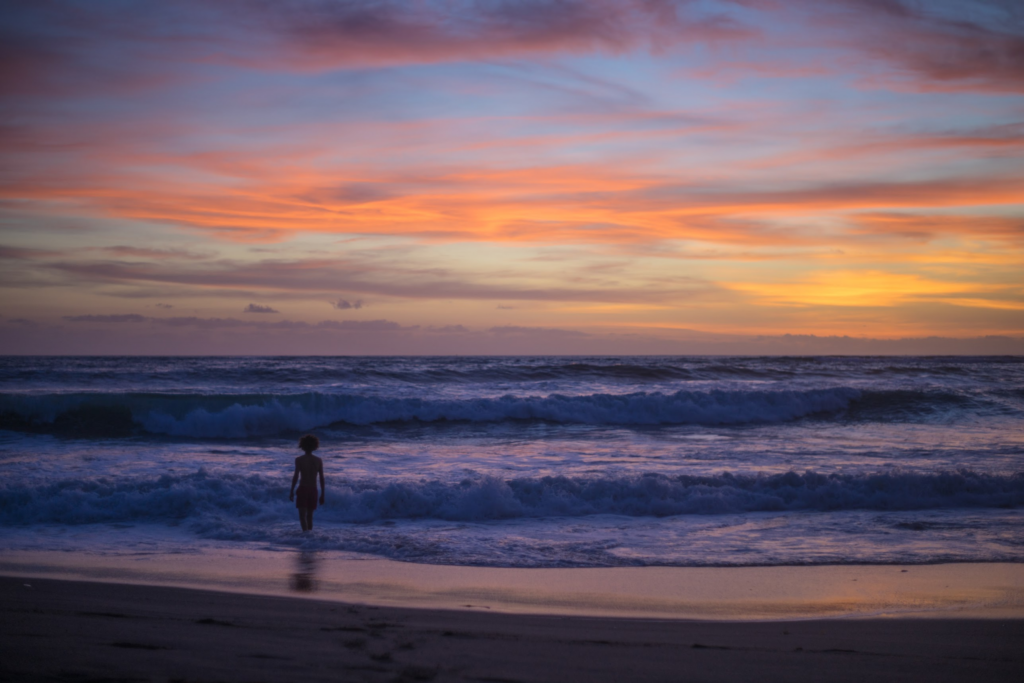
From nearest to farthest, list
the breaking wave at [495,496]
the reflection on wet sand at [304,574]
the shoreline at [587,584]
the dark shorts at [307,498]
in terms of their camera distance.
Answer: the shoreline at [587,584] < the reflection on wet sand at [304,574] < the dark shorts at [307,498] < the breaking wave at [495,496]

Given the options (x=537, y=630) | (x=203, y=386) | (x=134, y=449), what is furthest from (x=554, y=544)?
(x=203, y=386)

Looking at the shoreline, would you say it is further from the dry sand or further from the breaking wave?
the breaking wave

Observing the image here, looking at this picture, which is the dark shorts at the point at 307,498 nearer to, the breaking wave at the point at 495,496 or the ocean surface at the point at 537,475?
the ocean surface at the point at 537,475

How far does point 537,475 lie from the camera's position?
452 inches

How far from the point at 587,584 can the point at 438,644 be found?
87.2 inches

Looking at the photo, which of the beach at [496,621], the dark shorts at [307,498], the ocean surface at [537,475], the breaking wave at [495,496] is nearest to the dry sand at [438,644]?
the beach at [496,621]

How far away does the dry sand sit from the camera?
13.3ft

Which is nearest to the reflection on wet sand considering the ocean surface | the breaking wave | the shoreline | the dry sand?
the shoreline

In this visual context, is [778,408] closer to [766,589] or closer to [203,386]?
[766,589]

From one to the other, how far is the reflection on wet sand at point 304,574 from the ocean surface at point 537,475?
651 millimetres

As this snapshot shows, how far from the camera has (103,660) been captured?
4.11 m

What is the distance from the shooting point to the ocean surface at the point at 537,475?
26.3 feet

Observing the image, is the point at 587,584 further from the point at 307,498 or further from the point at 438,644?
the point at 307,498

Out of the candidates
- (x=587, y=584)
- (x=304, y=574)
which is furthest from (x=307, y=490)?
(x=587, y=584)
